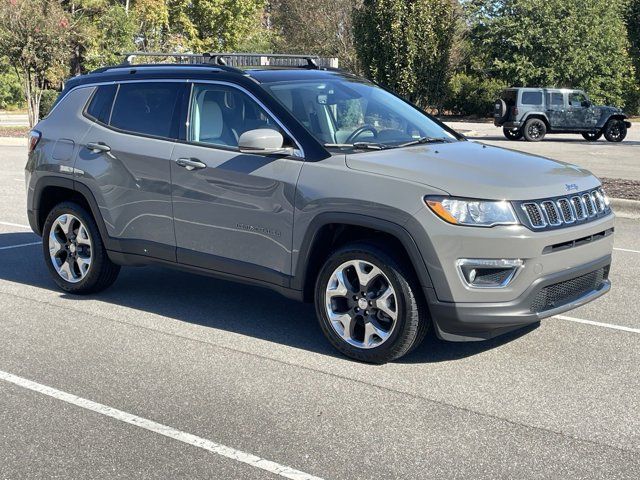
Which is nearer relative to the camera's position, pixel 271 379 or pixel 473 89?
pixel 271 379

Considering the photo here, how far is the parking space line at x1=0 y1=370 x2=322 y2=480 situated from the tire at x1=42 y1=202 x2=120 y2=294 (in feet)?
5.87

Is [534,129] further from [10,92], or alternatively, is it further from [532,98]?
[10,92]

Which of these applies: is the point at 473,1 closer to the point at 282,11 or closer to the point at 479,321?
the point at 282,11

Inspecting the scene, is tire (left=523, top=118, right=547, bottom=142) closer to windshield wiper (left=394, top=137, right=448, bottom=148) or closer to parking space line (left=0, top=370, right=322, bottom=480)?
windshield wiper (left=394, top=137, right=448, bottom=148)

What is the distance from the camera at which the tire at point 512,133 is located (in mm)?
29511

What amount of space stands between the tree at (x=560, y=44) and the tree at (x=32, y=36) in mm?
22807

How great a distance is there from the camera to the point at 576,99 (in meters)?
29.8

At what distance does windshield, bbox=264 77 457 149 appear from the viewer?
5.87 m

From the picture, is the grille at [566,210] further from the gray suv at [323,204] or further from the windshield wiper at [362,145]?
the windshield wiper at [362,145]

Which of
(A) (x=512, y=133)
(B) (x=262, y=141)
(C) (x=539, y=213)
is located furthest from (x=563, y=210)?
(A) (x=512, y=133)

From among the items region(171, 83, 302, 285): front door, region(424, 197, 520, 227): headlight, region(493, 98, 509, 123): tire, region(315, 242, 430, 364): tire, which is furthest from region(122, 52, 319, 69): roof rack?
region(493, 98, 509, 123): tire

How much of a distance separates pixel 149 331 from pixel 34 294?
1.58 metres

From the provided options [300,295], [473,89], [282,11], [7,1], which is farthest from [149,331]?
[282,11]

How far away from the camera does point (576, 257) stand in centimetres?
526
